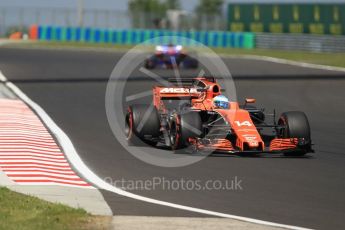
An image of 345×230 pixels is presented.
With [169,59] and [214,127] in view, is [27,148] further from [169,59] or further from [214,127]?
[169,59]

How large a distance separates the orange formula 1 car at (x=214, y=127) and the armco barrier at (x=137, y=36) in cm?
3880

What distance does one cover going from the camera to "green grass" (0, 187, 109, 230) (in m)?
8.45

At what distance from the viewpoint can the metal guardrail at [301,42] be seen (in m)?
52.4

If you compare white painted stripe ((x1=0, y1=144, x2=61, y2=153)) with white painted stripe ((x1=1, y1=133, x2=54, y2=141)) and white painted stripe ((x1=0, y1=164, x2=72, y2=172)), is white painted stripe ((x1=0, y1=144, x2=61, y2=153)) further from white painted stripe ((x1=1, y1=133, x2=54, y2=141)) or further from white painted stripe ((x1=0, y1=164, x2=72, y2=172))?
white painted stripe ((x1=0, y1=164, x2=72, y2=172))

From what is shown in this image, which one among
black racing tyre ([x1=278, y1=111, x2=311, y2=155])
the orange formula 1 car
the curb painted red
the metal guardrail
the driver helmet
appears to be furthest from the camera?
the metal guardrail

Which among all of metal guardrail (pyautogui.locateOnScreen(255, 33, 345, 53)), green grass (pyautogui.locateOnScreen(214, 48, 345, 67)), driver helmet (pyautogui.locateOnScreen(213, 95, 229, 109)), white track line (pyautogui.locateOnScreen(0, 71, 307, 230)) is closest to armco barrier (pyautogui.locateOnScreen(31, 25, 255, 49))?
metal guardrail (pyautogui.locateOnScreen(255, 33, 345, 53))

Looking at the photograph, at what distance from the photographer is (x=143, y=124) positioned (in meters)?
14.3

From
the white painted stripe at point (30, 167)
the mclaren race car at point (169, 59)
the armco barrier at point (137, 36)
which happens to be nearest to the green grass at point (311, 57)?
the armco barrier at point (137, 36)

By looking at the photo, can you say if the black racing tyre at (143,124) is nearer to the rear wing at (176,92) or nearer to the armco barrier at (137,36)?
the rear wing at (176,92)

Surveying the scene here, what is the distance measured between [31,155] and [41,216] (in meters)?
4.01

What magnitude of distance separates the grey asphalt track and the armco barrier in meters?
28.2

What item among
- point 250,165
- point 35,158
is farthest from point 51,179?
point 250,165

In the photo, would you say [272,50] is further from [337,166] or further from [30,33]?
[337,166]

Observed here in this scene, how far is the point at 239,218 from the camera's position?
9109 millimetres
